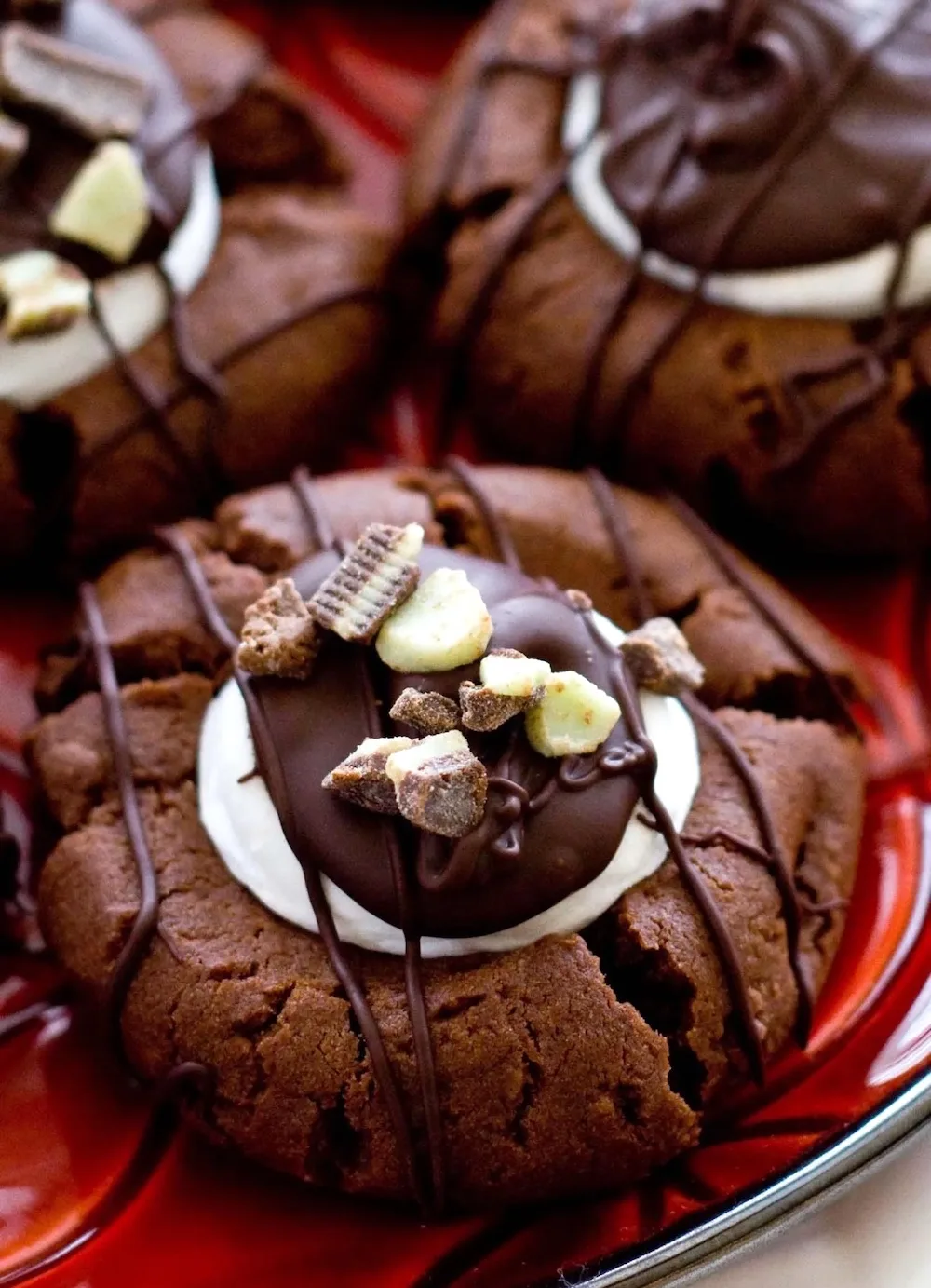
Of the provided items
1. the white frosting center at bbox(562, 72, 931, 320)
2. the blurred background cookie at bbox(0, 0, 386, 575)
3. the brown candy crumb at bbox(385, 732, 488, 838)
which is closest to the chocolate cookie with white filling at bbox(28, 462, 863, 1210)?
the brown candy crumb at bbox(385, 732, 488, 838)

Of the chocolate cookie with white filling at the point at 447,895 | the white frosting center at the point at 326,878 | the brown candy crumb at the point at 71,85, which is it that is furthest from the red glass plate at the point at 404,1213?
the brown candy crumb at the point at 71,85

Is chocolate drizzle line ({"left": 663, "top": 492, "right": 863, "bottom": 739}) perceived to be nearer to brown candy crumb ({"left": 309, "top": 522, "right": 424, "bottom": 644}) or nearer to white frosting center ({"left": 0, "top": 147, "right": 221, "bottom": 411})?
brown candy crumb ({"left": 309, "top": 522, "right": 424, "bottom": 644})

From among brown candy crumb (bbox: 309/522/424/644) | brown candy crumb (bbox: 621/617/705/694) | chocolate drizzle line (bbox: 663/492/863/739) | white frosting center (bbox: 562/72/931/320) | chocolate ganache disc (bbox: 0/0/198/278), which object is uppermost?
chocolate ganache disc (bbox: 0/0/198/278)

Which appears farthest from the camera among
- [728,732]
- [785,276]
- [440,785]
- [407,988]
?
[785,276]

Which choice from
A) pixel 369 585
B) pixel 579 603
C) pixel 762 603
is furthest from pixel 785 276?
pixel 369 585

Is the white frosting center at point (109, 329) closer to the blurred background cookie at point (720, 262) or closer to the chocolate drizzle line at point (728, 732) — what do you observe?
the blurred background cookie at point (720, 262)

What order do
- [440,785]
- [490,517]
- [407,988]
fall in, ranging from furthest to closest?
1. [490,517]
2. [407,988]
3. [440,785]

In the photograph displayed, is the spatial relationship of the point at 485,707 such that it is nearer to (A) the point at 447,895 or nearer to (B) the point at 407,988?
(A) the point at 447,895
